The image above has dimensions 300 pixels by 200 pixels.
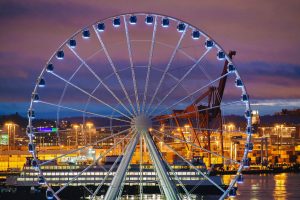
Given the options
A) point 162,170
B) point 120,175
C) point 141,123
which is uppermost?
point 141,123

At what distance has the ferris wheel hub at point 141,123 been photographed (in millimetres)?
41031

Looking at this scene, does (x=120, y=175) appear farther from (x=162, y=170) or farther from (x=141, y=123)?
(x=141, y=123)

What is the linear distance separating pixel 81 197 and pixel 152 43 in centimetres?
4016

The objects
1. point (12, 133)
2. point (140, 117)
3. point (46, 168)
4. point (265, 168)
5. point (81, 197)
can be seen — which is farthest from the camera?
point (12, 133)

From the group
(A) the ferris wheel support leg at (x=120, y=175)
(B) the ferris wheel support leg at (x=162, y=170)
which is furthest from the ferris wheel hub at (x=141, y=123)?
(A) the ferris wheel support leg at (x=120, y=175)

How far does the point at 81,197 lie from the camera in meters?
80.0

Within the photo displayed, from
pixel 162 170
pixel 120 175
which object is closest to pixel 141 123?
pixel 162 170

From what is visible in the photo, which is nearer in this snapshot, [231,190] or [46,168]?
[231,190]

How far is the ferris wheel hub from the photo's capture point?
41031 millimetres

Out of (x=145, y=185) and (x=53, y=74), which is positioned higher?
(x=53, y=74)

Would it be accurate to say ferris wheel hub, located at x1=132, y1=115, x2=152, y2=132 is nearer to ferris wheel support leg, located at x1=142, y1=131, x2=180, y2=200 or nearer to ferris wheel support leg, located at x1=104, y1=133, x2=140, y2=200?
ferris wheel support leg, located at x1=142, y1=131, x2=180, y2=200

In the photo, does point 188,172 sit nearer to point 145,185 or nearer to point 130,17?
point 145,185

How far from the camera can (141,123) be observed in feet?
135

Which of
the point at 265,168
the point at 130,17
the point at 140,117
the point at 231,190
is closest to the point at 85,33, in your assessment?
the point at 130,17
